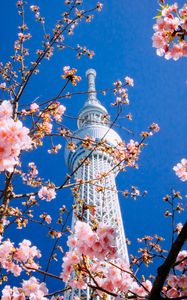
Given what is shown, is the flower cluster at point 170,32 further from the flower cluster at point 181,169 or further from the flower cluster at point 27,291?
the flower cluster at point 27,291

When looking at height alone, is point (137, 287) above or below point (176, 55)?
below

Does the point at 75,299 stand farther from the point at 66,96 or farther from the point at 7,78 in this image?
the point at 7,78

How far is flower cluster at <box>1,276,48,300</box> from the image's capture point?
10.5 ft

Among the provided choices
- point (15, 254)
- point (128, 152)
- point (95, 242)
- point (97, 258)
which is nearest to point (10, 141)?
point (95, 242)

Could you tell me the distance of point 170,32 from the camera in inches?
110

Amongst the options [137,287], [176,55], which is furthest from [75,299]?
[176,55]

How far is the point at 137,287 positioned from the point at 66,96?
2594mm

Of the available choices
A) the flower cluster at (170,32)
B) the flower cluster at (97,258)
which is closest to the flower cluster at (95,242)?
the flower cluster at (97,258)

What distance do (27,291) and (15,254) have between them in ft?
1.49

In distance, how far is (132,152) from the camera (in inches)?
205

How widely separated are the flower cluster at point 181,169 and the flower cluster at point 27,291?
191 cm

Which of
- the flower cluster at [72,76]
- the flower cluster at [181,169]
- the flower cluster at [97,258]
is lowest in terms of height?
the flower cluster at [97,258]

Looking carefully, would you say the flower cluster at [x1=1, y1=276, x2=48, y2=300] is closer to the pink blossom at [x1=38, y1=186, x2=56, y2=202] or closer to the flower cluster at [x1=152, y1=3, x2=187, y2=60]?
the pink blossom at [x1=38, y1=186, x2=56, y2=202]

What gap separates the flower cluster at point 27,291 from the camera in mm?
3207
